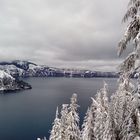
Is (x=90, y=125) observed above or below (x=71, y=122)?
below

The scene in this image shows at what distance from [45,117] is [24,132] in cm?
2728

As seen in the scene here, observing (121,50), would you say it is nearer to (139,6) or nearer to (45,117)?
(139,6)

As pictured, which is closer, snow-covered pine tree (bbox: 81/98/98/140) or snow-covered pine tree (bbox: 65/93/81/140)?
snow-covered pine tree (bbox: 65/93/81/140)

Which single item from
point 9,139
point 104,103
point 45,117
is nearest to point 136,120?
point 104,103

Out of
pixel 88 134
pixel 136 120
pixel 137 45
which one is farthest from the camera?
pixel 88 134

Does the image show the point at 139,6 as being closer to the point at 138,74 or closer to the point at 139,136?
the point at 138,74

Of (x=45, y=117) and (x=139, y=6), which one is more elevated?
(x=139, y=6)

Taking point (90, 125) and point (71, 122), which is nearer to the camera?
point (71, 122)

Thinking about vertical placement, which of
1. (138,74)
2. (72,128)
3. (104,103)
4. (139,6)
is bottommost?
(72,128)

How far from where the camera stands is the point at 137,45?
7898mm

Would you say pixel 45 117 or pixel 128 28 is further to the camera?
pixel 45 117

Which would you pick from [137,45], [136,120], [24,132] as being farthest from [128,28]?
[24,132]

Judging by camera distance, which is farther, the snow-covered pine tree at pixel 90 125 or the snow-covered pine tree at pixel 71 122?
the snow-covered pine tree at pixel 90 125

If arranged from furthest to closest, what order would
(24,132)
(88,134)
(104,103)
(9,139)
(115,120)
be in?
(24,132)
(9,139)
(88,134)
(104,103)
(115,120)
